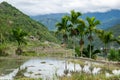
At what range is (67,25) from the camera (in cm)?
7600

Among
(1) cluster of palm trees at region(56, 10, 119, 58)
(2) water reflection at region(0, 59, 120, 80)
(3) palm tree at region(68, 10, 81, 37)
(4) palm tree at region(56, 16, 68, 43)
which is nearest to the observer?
(2) water reflection at region(0, 59, 120, 80)

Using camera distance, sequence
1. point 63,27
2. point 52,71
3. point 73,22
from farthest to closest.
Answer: point 63,27 < point 73,22 < point 52,71

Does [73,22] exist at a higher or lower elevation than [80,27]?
higher

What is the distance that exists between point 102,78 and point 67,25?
59611 mm

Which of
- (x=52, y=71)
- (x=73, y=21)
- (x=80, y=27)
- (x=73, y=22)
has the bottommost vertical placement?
(x=52, y=71)

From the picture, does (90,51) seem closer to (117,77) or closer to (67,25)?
(67,25)

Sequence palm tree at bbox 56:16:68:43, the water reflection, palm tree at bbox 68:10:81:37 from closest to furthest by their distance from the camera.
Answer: the water reflection, palm tree at bbox 68:10:81:37, palm tree at bbox 56:16:68:43

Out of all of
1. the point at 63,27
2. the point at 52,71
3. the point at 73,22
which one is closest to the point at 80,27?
the point at 73,22

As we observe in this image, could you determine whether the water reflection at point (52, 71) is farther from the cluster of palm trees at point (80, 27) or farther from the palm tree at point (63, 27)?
the palm tree at point (63, 27)

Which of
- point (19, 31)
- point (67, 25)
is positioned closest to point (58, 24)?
point (67, 25)

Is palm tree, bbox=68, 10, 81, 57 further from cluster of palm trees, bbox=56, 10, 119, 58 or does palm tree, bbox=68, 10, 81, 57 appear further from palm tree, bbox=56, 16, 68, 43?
palm tree, bbox=56, 16, 68, 43

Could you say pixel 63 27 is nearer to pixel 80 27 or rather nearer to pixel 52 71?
pixel 80 27

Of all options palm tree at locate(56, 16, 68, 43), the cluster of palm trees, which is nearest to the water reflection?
the cluster of palm trees

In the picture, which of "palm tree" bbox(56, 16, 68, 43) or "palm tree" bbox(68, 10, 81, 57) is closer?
"palm tree" bbox(68, 10, 81, 57)
